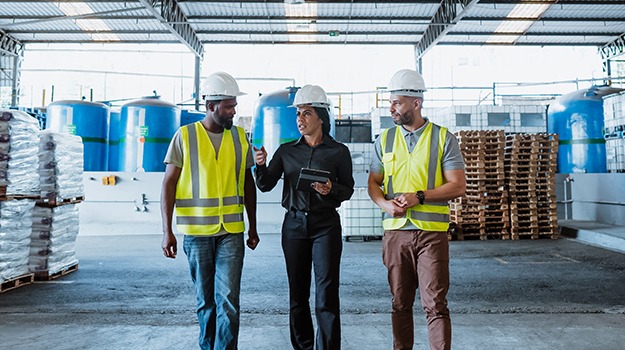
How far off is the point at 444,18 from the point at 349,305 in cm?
1478

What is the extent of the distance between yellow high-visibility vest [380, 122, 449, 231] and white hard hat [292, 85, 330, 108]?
57cm

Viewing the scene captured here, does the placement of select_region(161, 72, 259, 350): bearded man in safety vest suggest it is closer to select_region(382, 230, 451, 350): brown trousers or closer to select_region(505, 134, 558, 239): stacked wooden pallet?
select_region(382, 230, 451, 350): brown trousers

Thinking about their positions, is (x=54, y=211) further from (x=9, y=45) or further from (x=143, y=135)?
(x=9, y=45)

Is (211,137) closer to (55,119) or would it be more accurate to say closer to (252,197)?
(252,197)

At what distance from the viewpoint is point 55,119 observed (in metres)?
13.5

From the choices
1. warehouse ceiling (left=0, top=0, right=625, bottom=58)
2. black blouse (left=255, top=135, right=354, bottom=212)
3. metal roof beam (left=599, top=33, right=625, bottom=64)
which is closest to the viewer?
black blouse (left=255, top=135, right=354, bottom=212)

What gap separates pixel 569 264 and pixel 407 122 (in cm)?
588

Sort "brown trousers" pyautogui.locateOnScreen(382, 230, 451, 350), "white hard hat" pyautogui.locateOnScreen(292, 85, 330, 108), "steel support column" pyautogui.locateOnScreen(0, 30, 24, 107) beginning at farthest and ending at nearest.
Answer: "steel support column" pyautogui.locateOnScreen(0, 30, 24, 107)
"white hard hat" pyautogui.locateOnScreen(292, 85, 330, 108)
"brown trousers" pyautogui.locateOnScreen(382, 230, 451, 350)

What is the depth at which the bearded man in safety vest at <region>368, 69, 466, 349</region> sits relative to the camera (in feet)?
9.39

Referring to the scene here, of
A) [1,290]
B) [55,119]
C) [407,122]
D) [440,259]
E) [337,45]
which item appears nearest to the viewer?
[440,259]

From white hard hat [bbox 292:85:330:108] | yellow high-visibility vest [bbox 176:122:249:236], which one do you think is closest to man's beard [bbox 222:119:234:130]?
yellow high-visibility vest [bbox 176:122:249:236]

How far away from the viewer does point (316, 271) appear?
120 inches

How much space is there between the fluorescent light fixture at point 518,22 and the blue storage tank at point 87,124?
48.2 ft

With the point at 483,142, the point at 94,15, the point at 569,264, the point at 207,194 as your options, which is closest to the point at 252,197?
the point at 207,194
